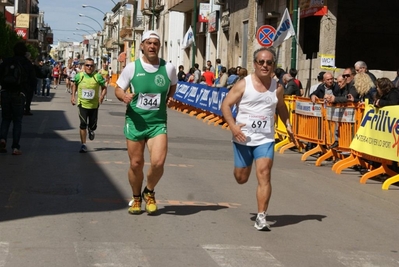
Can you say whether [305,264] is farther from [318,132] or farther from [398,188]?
[318,132]

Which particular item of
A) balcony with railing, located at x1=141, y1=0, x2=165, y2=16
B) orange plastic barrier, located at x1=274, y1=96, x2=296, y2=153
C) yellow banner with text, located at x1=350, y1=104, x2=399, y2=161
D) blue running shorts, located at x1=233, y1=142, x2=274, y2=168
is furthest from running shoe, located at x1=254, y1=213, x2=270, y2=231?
balcony with railing, located at x1=141, y1=0, x2=165, y2=16

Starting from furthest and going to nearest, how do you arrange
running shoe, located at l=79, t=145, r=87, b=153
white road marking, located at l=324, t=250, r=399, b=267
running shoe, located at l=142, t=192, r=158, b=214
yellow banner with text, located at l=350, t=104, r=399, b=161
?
running shoe, located at l=79, t=145, r=87, b=153
yellow banner with text, located at l=350, t=104, r=399, b=161
running shoe, located at l=142, t=192, r=158, b=214
white road marking, located at l=324, t=250, r=399, b=267

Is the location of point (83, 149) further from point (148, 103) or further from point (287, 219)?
point (287, 219)

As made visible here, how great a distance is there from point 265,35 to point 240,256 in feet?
63.1

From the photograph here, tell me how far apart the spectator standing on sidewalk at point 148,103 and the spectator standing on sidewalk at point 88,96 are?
21.1 ft

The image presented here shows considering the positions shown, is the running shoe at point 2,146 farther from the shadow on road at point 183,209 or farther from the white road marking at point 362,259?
the white road marking at point 362,259

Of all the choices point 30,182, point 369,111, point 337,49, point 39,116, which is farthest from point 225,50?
point 30,182

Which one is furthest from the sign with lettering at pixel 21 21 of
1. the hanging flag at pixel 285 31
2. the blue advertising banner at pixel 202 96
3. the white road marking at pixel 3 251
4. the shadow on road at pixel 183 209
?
the white road marking at pixel 3 251

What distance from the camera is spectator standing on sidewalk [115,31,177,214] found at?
369 inches

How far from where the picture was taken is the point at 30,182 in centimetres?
1186

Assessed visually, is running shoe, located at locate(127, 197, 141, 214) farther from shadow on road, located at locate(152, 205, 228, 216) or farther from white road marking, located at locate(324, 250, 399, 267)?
white road marking, located at locate(324, 250, 399, 267)

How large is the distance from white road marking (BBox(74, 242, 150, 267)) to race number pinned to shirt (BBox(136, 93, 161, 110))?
2.02 meters

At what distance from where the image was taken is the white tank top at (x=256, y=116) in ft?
29.6

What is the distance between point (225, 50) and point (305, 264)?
3806 cm
